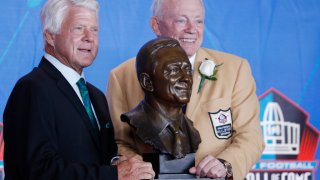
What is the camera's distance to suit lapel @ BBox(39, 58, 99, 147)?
7.57ft

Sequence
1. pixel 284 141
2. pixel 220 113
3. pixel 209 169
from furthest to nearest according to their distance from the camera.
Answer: pixel 284 141 < pixel 220 113 < pixel 209 169

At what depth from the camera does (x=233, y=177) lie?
7.97 feet

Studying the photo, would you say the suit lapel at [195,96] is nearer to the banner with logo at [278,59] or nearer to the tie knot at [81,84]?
the tie knot at [81,84]

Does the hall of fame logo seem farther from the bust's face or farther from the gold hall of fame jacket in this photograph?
the bust's face

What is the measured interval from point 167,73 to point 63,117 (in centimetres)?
38

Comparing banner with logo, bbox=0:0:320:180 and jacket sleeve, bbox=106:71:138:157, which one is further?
banner with logo, bbox=0:0:320:180

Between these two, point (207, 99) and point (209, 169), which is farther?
point (207, 99)

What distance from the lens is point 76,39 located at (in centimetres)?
235

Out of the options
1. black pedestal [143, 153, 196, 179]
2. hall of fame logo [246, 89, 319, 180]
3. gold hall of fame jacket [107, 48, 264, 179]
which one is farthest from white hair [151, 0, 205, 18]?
hall of fame logo [246, 89, 319, 180]

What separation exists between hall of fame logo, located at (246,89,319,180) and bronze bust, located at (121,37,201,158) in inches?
59.8

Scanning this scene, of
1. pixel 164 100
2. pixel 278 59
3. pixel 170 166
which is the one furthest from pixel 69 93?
pixel 278 59

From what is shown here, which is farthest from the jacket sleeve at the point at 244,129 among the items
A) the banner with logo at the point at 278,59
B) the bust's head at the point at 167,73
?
the banner with logo at the point at 278,59

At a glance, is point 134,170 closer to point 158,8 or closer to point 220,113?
point 220,113

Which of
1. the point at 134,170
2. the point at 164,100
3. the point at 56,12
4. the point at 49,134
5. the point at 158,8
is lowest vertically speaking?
the point at 134,170
